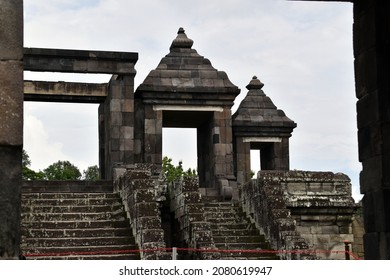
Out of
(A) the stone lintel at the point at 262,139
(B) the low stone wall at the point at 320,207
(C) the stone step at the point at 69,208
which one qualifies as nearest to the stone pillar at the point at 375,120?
(B) the low stone wall at the point at 320,207

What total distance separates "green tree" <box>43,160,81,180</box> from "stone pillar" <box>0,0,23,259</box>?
46.1 metres

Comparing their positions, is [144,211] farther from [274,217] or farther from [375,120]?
[375,120]

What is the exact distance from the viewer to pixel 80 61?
64.5 ft

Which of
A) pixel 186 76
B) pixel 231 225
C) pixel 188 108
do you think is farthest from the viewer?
pixel 186 76

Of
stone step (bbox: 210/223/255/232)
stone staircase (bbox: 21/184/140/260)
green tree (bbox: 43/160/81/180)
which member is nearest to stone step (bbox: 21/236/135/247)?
stone staircase (bbox: 21/184/140/260)

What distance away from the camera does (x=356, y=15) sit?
31.7 ft

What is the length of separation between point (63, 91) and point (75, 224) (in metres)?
7.16

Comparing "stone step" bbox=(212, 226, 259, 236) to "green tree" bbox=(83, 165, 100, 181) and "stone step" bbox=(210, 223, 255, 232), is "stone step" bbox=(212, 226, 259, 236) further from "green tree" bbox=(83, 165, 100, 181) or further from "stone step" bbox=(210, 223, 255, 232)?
"green tree" bbox=(83, 165, 100, 181)

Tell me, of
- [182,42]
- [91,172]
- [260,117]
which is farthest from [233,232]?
[91,172]

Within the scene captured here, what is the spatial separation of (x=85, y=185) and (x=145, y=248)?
446 centimetres

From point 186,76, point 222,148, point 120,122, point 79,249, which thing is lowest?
point 79,249

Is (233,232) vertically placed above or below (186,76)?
below

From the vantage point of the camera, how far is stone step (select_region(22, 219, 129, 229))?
13.7m
